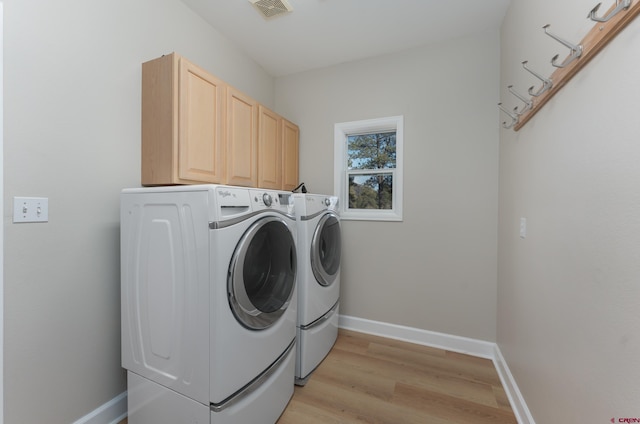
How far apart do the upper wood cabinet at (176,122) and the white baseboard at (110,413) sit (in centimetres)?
130

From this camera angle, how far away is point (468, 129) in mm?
2221

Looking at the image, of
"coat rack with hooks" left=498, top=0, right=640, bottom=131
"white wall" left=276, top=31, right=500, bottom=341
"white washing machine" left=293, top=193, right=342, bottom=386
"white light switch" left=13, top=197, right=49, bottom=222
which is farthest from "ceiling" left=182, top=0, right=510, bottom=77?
"white light switch" left=13, top=197, right=49, bottom=222

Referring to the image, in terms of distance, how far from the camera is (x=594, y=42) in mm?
855

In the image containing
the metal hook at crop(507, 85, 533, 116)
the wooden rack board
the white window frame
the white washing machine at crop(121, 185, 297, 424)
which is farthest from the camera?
the white window frame

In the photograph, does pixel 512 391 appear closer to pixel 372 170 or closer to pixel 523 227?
pixel 523 227

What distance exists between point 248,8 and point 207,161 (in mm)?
1280

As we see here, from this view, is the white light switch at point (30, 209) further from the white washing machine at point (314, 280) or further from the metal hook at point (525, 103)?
the metal hook at point (525, 103)

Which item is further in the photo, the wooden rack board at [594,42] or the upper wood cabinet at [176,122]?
the upper wood cabinet at [176,122]

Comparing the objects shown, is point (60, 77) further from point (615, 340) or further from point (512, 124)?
point (512, 124)

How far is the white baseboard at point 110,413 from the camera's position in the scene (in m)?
1.38

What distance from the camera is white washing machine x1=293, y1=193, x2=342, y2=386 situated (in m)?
1.82

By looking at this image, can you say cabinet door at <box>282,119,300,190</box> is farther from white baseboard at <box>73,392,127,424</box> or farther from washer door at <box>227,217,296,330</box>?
white baseboard at <box>73,392,127,424</box>

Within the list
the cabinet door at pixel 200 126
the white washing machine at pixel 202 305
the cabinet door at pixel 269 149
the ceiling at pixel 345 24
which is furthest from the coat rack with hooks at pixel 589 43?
the cabinet door at pixel 269 149

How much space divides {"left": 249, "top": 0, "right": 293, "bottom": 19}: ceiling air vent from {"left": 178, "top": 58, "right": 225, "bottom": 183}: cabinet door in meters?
0.69
